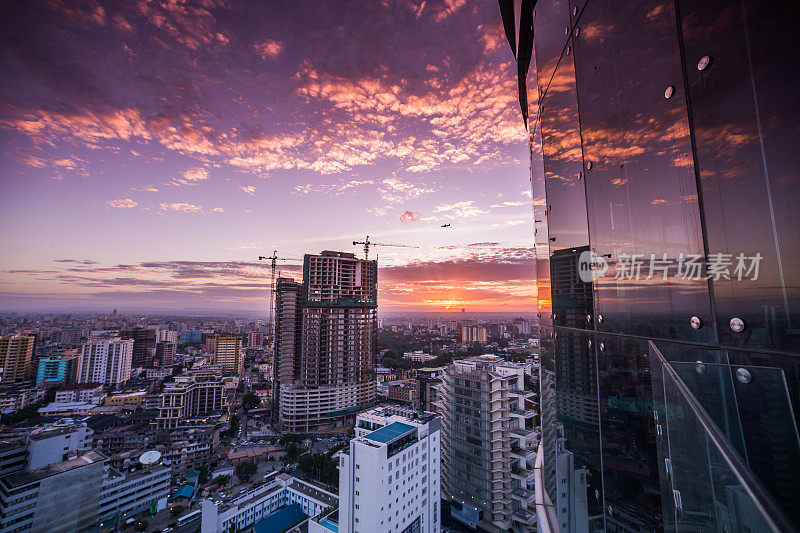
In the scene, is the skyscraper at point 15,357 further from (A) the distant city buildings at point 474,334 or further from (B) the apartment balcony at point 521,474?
(A) the distant city buildings at point 474,334

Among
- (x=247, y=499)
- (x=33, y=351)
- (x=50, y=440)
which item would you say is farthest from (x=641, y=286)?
(x=33, y=351)

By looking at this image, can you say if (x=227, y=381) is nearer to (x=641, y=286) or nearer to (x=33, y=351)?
(x=33, y=351)

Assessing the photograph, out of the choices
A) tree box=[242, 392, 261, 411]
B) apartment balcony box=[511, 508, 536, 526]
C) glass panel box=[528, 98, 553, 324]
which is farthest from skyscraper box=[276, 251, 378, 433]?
glass panel box=[528, 98, 553, 324]

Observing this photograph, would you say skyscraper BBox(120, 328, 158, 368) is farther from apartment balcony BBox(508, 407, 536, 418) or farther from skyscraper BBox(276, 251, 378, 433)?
apartment balcony BBox(508, 407, 536, 418)

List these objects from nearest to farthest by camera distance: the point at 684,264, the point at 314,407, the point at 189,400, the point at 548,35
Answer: the point at 684,264
the point at 548,35
the point at 314,407
the point at 189,400

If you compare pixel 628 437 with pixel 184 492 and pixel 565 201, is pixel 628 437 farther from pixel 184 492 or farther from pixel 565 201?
pixel 184 492

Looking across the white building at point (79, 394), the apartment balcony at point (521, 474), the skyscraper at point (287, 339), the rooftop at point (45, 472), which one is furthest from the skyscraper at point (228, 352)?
the apartment balcony at point (521, 474)

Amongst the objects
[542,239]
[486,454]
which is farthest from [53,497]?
[542,239]

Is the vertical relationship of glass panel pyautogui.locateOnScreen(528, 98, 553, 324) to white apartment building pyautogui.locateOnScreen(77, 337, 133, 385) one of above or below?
above
